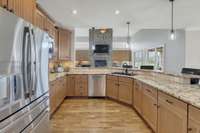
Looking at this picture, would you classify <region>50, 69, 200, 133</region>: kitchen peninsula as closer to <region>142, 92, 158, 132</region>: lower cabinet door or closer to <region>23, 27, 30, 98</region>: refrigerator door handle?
<region>142, 92, 158, 132</region>: lower cabinet door

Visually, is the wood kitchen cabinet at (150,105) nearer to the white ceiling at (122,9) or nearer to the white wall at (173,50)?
the white ceiling at (122,9)

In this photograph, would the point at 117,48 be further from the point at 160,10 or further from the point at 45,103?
the point at 45,103

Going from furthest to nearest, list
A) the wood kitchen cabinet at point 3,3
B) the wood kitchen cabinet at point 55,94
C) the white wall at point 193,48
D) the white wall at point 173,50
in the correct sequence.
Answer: the white wall at point 173,50
the white wall at point 193,48
the wood kitchen cabinet at point 55,94
the wood kitchen cabinet at point 3,3

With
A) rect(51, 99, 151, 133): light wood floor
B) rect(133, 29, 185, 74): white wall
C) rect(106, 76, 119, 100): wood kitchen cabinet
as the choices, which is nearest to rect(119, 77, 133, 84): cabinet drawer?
rect(106, 76, 119, 100): wood kitchen cabinet

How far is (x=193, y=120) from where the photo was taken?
7.15 feet

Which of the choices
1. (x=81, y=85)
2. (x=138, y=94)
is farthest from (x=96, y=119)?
(x=81, y=85)

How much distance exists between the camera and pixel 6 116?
1.85 meters

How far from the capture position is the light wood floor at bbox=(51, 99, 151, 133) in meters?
4.19

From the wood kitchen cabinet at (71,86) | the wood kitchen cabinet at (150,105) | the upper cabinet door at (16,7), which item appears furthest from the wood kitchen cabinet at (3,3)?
the wood kitchen cabinet at (71,86)

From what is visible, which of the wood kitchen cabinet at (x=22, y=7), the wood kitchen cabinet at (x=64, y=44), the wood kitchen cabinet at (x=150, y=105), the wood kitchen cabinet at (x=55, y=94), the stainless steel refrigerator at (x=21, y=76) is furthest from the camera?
the wood kitchen cabinet at (x=64, y=44)

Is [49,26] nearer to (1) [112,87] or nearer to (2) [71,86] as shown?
(2) [71,86]

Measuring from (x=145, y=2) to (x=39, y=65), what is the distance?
116 inches

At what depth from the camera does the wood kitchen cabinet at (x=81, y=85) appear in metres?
7.52

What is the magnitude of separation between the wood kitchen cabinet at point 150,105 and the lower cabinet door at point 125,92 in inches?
57.3
